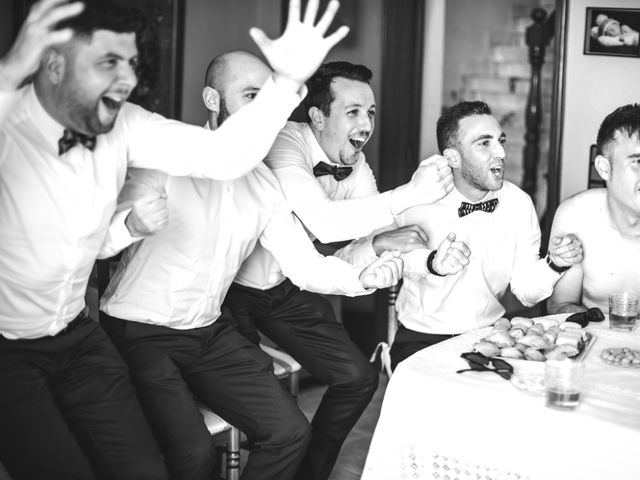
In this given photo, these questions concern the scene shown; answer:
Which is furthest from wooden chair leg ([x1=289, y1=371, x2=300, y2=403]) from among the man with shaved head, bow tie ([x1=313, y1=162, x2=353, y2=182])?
bow tie ([x1=313, y1=162, x2=353, y2=182])

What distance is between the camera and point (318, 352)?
2.96 metres

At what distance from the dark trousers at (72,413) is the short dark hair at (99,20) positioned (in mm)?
776

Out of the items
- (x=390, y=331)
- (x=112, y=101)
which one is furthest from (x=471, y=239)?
(x=112, y=101)

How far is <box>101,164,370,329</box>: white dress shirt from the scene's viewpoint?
99.4 inches

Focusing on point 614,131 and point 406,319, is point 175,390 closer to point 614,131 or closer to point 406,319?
point 406,319

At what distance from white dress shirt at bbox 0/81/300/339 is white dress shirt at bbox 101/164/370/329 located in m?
0.23

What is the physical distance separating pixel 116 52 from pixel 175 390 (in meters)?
0.96

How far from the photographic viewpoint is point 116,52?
6.89 ft

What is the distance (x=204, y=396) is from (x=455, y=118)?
1.37 metres

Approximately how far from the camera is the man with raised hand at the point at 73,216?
2.08 meters

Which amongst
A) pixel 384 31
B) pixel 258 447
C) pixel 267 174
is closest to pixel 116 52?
pixel 267 174

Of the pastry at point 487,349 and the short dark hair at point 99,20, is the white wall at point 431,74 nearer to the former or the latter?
the pastry at point 487,349

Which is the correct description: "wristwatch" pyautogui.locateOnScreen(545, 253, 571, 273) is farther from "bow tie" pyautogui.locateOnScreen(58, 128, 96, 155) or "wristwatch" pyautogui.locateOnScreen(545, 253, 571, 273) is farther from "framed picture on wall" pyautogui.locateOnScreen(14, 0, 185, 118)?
"framed picture on wall" pyautogui.locateOnScreen(14, 0, 185, 118)

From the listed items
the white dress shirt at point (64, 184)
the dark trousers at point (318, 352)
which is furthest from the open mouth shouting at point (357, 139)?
the white dress shirt at point (64, 184)
